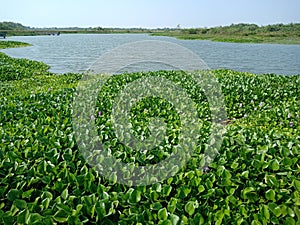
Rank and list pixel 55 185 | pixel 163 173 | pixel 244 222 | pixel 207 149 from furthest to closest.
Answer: pixel 207 149 < pixel 163 173 < pixel 55 185 < pixel 244 222

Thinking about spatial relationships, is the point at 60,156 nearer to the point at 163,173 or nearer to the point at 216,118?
the point at 163,173

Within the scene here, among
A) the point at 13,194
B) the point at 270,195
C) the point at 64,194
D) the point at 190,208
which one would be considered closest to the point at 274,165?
the point at 270,195

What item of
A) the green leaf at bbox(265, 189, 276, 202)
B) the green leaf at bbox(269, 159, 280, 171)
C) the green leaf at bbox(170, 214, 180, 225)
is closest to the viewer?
the green leaf at bbox(170, 214, 180, 225)

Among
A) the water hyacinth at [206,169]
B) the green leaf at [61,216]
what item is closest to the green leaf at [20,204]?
the green leaf at [61,216]

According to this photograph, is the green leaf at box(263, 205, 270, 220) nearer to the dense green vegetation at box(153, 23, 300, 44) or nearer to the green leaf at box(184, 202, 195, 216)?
the green leaf at box(184, 202, 195, 216)

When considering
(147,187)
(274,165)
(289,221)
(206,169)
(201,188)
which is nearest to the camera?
(289,221)

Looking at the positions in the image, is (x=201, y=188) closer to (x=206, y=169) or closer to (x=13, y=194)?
(x=206, y=169)

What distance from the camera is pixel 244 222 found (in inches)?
94.9

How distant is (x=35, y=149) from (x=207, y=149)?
6.49 ft

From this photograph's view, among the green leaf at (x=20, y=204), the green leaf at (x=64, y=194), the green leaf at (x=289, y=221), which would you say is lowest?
the green leaf at (x=289, y=221)

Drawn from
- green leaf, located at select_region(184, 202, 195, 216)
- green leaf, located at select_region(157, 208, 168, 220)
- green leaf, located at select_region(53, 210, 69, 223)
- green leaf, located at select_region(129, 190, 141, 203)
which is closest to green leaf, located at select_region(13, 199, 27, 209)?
green leaf, located at select_region(53, 210, 69, 223)

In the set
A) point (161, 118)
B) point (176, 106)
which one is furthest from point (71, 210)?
point (176, 106)

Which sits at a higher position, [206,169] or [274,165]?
[274,165]

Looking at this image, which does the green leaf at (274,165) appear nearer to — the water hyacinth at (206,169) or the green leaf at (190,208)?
the water hyacinth at (206,169)
